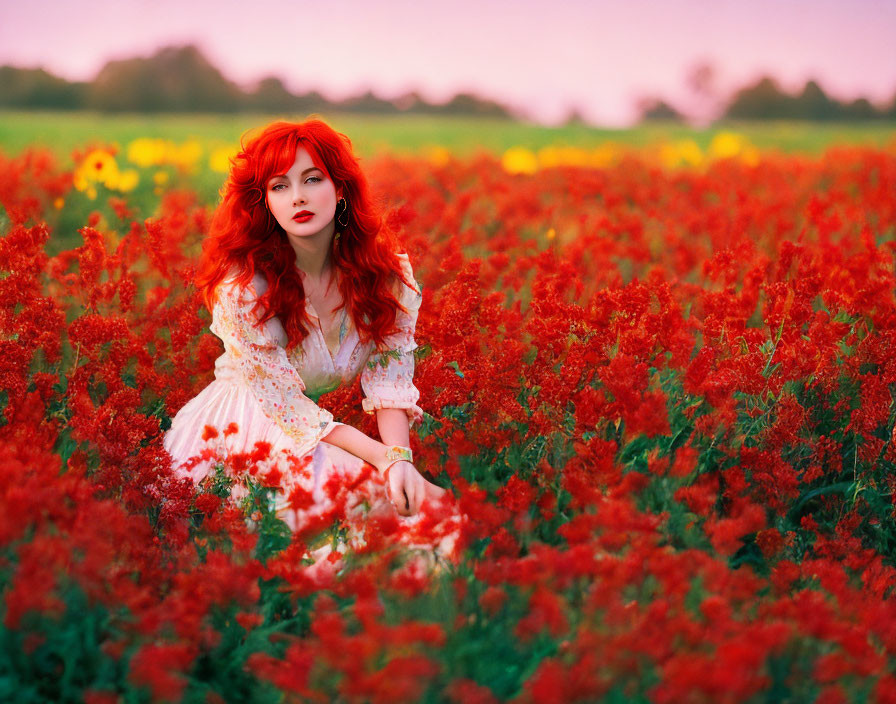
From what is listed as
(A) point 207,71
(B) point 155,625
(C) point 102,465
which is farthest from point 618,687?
(A) point 207,71

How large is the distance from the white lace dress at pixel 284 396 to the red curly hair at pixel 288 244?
56 millimetres

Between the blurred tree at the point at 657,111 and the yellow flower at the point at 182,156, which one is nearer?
the yellow flower at the point at 182,156

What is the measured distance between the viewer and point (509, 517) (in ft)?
6.68

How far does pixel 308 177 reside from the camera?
8.95ft

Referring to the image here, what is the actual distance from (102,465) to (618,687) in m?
1.42

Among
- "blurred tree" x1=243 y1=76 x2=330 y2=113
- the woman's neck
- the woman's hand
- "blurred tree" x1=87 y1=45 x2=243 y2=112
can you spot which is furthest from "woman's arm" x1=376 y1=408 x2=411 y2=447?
"blurred tree" x1=87 y1=45 x2=243 y2=112

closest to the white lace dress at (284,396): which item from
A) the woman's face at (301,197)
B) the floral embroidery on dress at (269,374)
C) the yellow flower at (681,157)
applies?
the floral embroidery on dress at (269,374)

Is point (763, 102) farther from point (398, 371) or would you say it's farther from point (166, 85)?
point (398, 371)

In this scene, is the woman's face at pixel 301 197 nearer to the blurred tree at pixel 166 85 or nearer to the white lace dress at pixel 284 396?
the white lace dress at pixel 284 396

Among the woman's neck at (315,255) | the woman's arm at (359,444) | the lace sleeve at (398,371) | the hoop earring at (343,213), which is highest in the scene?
the hoop earring at (343,213)

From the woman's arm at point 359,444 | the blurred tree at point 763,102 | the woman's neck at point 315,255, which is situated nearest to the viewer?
the woman's arm at point 359,444

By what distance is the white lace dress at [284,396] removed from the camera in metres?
2.56

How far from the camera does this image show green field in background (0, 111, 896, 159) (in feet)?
42.9

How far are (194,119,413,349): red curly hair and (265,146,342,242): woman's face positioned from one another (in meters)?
0.02
